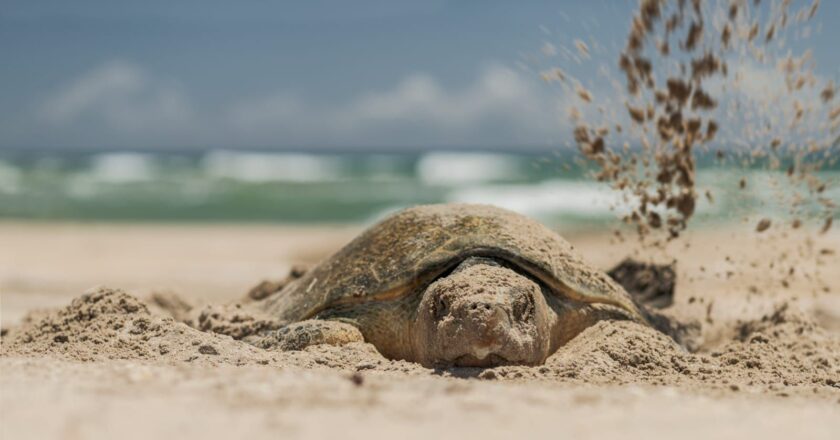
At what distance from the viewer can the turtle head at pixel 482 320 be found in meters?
3.96

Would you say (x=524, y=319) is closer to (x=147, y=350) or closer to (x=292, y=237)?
(x=147, y=350)

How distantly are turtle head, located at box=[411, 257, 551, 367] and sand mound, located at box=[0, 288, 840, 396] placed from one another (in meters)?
0.08

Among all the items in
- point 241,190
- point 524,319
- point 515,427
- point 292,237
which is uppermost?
point 241,190

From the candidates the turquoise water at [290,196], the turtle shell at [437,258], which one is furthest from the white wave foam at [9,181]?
the turtle shell at [437,258]

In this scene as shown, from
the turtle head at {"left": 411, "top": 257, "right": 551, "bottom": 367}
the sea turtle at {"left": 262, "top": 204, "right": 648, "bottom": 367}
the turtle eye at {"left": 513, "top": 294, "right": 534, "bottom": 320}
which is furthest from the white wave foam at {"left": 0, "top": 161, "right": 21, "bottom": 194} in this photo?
the turtle eye at {"left": 513, "top": 294, "right": 534, "bottom": 320}

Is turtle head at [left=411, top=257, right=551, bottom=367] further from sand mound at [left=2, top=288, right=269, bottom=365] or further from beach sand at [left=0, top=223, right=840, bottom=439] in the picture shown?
sand mound at [left=2, top=288, right=269, bottom=365]

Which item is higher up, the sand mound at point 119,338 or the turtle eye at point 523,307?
the turtle eye at point 523,307

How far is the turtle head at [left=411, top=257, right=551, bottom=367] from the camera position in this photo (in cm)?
396

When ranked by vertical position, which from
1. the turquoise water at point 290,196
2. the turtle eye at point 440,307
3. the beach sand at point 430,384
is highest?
the turquoise water at point 290,196

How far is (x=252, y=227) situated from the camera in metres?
18.7

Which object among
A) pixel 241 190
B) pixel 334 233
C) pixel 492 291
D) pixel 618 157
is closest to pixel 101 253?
pixel 334 233

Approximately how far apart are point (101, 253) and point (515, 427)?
38.8 feet

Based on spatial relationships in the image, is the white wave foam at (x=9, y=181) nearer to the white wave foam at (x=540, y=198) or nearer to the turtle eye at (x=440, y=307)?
the white wave foam at (x=540, y=198)

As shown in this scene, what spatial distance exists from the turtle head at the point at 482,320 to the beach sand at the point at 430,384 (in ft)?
0.33
